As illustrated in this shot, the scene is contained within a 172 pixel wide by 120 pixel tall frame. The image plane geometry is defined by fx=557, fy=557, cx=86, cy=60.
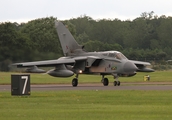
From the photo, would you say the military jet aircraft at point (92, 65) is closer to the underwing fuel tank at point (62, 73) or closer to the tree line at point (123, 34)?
the underwing fuel tank at point (62, 73)

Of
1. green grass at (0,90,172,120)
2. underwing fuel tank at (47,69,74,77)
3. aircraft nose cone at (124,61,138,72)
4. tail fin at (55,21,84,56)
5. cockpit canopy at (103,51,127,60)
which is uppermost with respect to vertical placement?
tail fin at (55,21,84,56)

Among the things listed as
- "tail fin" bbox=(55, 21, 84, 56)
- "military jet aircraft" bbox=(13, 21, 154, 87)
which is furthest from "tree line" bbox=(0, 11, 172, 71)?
"military jet aircraft" bbox=(13, 21, 154, 87)

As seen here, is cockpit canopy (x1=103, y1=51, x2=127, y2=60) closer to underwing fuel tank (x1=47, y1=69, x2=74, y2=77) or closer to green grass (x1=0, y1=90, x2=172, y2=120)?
underwing fuel tank (x1=47, y1=69, x2=74, y2=77)

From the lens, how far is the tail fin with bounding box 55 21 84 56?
4525 cm

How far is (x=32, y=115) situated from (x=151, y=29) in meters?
134

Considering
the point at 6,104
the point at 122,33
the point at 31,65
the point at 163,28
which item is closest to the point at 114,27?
the point at 122,33

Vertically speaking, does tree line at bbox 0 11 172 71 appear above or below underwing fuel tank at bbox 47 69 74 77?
above

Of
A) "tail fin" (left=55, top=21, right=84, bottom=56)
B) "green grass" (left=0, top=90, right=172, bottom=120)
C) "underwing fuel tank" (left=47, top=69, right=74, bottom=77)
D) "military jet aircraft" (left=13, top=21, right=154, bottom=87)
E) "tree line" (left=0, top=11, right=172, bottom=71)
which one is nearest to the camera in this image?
"green grass" (left=0, top=90, right=172, bottom=120)

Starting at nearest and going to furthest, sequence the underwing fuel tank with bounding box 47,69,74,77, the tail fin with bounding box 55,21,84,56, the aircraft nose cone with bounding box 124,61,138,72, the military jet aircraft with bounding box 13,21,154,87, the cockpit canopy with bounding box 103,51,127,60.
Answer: the aircraft nose cone with bounding box 124,61,138,72
the military jet aircraft with bounding box 13,21,154,87
the cockpit canopy with bounding box 103,51,127,60
the underwing fuel tank with bounding box 47,69,74,77
the tail fin with bounding box 55,21,84,56

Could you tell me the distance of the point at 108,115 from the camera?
18047 mm

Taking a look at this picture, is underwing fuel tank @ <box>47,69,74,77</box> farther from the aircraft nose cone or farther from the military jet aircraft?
the aircraft nose cone

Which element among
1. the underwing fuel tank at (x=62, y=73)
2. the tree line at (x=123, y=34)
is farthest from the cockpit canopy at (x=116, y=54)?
the tree line at (x=123, y=34)

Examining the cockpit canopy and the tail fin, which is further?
the tail fin

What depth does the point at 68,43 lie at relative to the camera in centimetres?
4562
